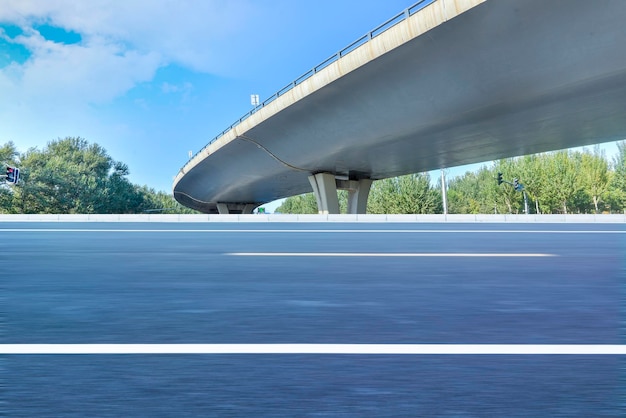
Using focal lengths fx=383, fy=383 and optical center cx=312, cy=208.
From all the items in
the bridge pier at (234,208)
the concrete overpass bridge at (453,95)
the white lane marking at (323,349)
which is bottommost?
the white lane marking at (323,349)

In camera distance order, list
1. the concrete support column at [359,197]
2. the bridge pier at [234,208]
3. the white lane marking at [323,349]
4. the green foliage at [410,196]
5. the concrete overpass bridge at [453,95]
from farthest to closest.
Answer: the bridge pier at [234,208] → the green foliage at [410,196] → the concrete support column at [359,197] → the concrete overpass bridge at [453,95] → the white lane marking at [323,349]

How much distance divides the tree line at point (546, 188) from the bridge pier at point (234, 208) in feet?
80.5

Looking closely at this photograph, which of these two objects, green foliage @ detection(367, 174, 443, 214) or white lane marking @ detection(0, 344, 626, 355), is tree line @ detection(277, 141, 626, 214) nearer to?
green foliage @ detection(367, 174, 443, 214)

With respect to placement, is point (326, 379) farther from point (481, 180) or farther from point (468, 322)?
point (481, 180)

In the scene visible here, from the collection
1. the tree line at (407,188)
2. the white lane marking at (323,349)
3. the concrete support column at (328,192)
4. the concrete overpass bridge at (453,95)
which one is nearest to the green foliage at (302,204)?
the tree line at (407,188)

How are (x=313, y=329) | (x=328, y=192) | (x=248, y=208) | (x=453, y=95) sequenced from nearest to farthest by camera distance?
(x=313, y=329)
(x=453, y=95)
(x=328, y=192)
(x=248, y=208)

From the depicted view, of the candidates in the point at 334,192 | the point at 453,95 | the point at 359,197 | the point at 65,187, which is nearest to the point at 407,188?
the point at 359,197

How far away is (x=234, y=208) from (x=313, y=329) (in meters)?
69.5

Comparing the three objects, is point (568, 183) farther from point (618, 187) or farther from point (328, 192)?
point (328, 192)

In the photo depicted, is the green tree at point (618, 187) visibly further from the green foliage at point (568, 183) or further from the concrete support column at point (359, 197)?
the concrete support column at point (359, 197)

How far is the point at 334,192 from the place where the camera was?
109ft

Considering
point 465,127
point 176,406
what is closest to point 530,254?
point 176,406

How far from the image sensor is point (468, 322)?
1.93 metres

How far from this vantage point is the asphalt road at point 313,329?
1218 millimetres
